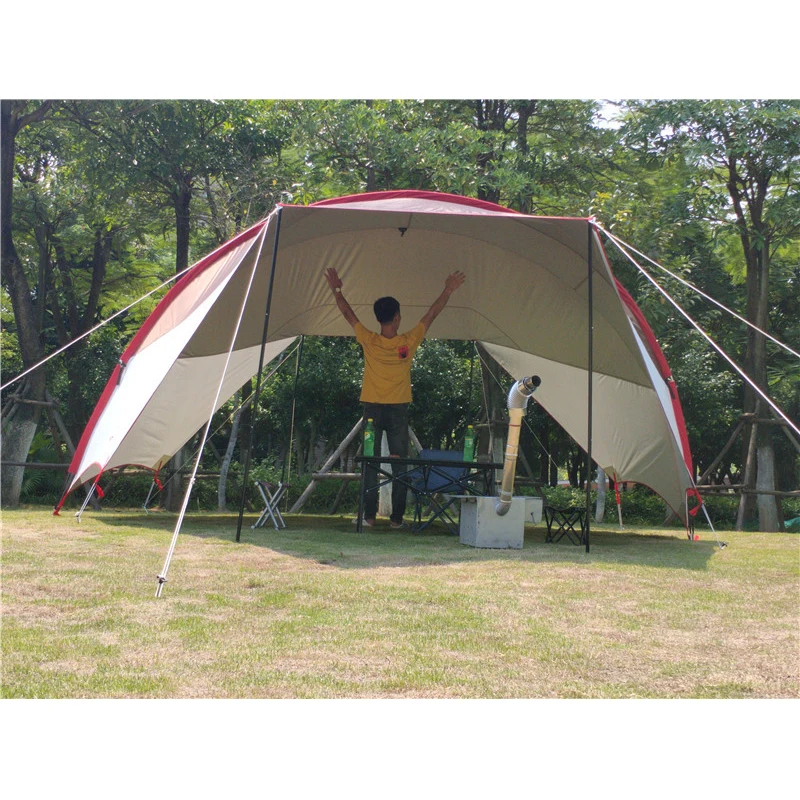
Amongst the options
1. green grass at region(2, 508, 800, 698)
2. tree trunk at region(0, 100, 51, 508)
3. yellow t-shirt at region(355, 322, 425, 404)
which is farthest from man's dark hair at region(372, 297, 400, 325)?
tree trunk at region(0, 100, 51, 508)

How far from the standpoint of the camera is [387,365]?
6.73m

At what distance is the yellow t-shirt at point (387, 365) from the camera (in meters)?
6.73

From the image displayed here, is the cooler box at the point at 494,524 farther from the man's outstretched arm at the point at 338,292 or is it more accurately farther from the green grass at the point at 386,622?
the man's outstretched arm at the point at 338,292

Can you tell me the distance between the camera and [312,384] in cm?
1146

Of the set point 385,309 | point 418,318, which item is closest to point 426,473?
point 385,309

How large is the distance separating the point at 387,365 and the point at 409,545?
1.67m

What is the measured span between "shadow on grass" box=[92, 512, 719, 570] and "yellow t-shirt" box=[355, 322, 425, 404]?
0.96 meters

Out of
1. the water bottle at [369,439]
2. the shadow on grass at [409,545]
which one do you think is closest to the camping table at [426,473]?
the water bottle at [369,439]

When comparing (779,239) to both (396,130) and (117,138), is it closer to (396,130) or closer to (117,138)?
(396,130)

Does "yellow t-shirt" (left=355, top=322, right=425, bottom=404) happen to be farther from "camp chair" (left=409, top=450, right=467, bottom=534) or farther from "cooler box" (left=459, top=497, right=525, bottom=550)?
"cooler box" (left=459, top=497, right=525, bottom=550)

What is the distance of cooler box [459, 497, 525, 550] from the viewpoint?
17.7ft

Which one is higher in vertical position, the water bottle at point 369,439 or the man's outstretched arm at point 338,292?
the man's outstretched arm at point 338,292

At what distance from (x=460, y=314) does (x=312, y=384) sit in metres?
3.32

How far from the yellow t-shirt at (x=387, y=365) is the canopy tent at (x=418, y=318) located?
2.54ft
